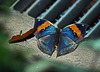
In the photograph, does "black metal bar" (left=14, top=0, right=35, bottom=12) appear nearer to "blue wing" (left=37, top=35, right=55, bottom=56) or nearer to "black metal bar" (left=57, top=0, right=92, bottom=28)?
"black metal bar" (left=57, top=0, right=92, bottom=28)

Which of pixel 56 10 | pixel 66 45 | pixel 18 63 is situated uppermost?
pixel 18 63

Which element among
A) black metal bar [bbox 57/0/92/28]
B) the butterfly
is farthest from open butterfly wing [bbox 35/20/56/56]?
black metal bar [bbox 57/0/92/28]

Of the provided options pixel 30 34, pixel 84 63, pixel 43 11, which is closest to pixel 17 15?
pixel 43 11

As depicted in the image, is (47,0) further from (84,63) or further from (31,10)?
(84,63)

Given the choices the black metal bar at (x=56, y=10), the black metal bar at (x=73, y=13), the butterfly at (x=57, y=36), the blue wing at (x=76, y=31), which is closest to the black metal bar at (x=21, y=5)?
the black metal bar at (x=56, y=10)

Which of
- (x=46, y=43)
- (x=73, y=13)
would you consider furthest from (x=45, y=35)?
(x=73, y=13)

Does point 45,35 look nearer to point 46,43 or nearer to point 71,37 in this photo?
point 46,43

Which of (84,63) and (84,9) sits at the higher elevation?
(84,9)
